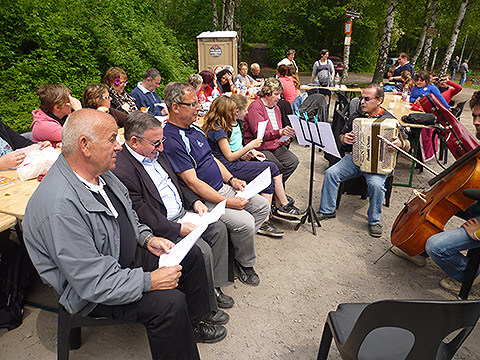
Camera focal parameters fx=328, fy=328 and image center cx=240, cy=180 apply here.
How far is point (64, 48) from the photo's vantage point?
789 centimetres

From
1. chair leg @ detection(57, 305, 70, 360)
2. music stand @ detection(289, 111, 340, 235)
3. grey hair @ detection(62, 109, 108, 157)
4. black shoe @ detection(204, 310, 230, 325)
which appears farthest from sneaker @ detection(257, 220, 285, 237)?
grey hair @ detection(62, 109, 108, 157)

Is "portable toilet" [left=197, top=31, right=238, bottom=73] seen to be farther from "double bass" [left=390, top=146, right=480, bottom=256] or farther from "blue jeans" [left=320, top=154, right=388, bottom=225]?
"double bass" [left=390, top=146, right=480, bottom=256]

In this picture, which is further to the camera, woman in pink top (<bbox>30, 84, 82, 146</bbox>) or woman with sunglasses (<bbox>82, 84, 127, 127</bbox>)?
woman with sunglasses (<bbox>82, 84, 127, 127</bbox>)

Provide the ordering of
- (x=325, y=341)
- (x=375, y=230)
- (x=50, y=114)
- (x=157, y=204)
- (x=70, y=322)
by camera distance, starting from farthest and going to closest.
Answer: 1. (x=375, y=230)
2. (x=50, y=114)
3. (x=157, y=204)
4. (x=325, y=341)
5. (x=70, y=322)

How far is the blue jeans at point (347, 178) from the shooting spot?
3.93 meters

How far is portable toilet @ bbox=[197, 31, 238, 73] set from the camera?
11.2 meters

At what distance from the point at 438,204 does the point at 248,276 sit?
181cm

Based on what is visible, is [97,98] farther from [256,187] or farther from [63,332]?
[63,332]

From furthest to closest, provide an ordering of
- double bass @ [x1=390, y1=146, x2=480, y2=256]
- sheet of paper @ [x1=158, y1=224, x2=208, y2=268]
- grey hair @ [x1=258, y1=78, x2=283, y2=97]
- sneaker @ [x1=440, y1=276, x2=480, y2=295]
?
grey hair @ [x1=258, y1=78, x2=283, y2=97] → sneaker @ [x1=440, y1=276, x2=480, y2=295] → double bass @ [x1=390, y1=146, x2=480, y2=256] → sheet of paper @ [x1=158, y1=224, x2=208, y2=268]

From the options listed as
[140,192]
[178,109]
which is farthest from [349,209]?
[140,192]

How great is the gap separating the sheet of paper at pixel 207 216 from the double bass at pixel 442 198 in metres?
1.77

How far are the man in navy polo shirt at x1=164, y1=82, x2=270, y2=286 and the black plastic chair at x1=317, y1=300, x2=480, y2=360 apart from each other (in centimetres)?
135

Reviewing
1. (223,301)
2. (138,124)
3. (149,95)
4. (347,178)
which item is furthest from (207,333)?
(149,95)

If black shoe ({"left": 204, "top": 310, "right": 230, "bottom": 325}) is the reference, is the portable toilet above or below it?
above
